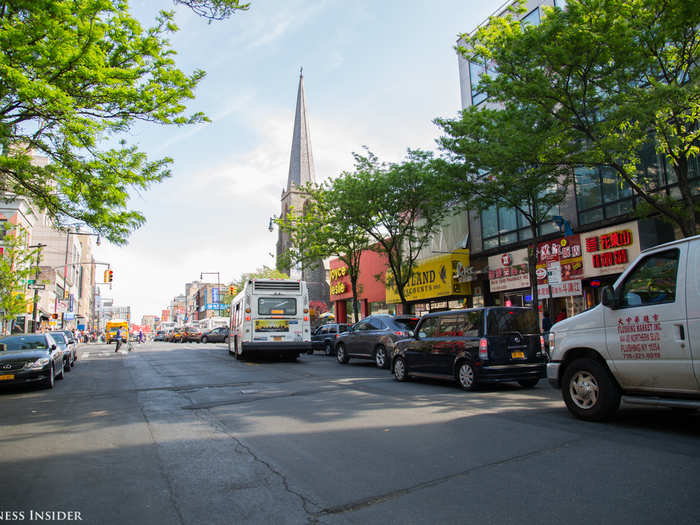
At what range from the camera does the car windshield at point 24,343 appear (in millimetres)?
13578

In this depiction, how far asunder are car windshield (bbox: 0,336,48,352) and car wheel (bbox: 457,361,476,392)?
1109 cm

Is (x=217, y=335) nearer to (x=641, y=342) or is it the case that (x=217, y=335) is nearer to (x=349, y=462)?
(x=349, y=462)

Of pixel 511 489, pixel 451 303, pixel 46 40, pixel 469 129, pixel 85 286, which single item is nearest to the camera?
pixel 511 489

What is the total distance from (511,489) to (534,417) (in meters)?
3.60

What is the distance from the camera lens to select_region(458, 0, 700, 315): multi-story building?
60.6 feet

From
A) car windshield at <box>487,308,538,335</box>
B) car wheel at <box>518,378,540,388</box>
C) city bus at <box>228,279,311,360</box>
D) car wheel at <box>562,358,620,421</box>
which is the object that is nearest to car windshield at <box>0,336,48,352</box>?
city bus at <box>228,279,311,360</box>

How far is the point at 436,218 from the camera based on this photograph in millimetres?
25953

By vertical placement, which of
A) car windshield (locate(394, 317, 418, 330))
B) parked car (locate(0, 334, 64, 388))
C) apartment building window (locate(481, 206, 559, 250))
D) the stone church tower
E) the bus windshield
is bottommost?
parked car (locate(0, 334, 64, 388))

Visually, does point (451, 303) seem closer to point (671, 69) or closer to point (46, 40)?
point (671, 69)

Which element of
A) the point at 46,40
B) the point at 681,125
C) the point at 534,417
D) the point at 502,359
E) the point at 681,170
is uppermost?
the point at 46,40

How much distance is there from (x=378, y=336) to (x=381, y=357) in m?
0.71

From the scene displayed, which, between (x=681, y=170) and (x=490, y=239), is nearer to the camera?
(x=681, y=170)

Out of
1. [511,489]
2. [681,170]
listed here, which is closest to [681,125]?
[681,170]

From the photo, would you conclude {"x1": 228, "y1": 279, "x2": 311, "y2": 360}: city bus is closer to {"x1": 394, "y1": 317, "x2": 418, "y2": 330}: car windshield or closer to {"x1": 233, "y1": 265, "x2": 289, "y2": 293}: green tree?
{"x1": 394, "y1": 317, "x2": 418, "y2": 330}: car windshield
